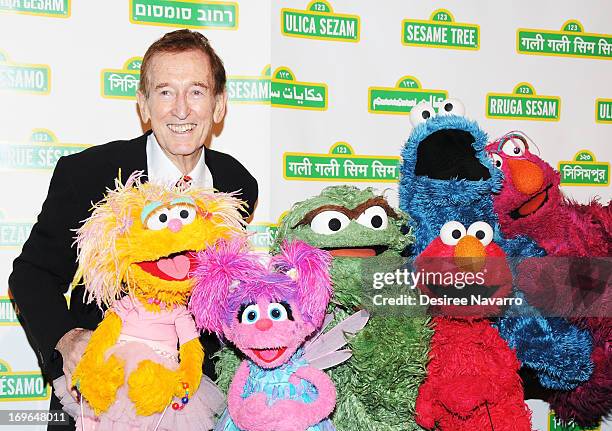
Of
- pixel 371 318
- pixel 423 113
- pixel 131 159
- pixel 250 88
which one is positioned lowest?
pixel 371 318

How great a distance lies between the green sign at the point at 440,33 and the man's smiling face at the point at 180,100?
876 mm

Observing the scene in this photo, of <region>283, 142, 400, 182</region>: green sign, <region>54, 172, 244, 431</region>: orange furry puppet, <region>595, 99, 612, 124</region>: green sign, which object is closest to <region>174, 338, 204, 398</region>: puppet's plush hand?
<region>54, 172, 244, 431</region>: orange furry puppet

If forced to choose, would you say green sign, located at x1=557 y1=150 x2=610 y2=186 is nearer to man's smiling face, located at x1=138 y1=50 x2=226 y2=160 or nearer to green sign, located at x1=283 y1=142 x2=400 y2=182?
green sign, located at x1=283 y1=142 x2=400 y2=182

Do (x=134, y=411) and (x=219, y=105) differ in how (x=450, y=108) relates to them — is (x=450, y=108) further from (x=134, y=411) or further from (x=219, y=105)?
(x=134, y=411)

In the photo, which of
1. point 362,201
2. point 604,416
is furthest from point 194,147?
point 604,416

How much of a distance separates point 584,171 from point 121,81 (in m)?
1.61

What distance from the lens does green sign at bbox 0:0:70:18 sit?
1.85 meters

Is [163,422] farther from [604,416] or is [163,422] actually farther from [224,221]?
[604,416]

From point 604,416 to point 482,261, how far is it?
69 cm

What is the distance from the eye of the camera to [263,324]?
1149 millimetres

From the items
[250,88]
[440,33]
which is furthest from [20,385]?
[440,33]

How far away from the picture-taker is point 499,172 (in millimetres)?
1448

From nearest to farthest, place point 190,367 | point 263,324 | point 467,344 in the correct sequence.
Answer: point 263,324
point 190,367
point 467,344

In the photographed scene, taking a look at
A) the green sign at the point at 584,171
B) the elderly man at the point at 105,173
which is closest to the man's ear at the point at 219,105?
the elderly man at the point at 105,173
